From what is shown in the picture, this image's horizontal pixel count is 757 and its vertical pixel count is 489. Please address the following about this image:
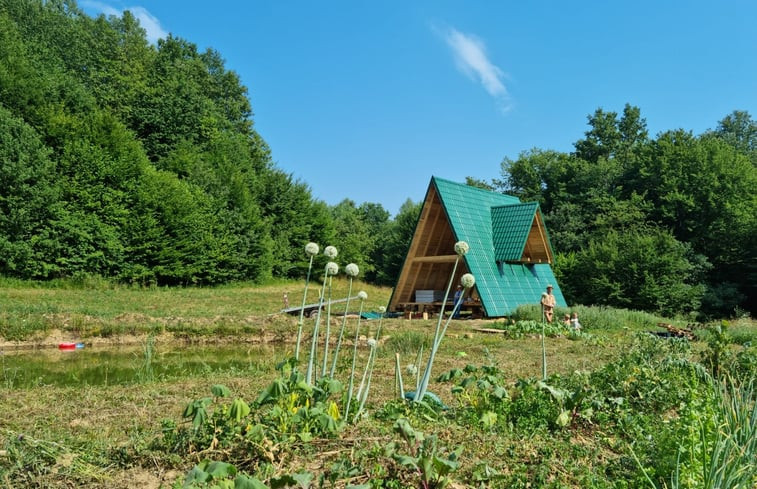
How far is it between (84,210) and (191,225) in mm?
4236

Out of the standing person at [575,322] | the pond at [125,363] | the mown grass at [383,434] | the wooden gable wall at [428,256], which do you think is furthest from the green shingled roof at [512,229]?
the mown grass at [383,434]

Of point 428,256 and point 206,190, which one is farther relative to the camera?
point 206,190

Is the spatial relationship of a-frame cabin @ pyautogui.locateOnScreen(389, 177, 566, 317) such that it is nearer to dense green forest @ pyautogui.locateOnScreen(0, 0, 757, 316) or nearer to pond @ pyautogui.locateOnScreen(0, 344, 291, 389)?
pond @ pyautogui.locateOnScreen(0, 344, 291, 389)

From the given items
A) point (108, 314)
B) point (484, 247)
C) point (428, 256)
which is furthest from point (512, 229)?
point (108, 314)

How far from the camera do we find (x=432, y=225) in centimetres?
1650

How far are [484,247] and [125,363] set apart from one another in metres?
10.7

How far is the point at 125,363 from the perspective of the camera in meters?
7.70

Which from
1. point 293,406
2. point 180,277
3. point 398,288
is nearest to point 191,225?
point 180,277

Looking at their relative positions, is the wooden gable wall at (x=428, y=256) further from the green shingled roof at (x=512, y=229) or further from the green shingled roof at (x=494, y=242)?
the green shingled roof at (x=512, y=229)

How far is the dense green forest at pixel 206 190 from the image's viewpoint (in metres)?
19.3

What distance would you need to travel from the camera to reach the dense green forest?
63.2 ft

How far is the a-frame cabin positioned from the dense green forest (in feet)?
25.6

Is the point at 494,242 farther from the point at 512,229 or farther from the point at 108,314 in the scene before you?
the point at 108,314

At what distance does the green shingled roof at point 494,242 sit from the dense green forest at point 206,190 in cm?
839
